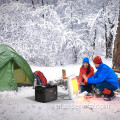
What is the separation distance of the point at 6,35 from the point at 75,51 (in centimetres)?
533

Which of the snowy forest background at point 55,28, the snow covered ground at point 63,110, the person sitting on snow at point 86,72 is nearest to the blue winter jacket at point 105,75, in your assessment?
the snow covered ground at point 63,110

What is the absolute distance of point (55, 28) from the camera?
12.7 m

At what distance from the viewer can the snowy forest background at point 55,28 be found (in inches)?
510

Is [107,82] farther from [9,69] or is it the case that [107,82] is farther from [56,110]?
[9,69]

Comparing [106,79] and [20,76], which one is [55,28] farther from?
[106,79]

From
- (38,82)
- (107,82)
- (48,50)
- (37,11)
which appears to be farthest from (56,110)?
(37,11)

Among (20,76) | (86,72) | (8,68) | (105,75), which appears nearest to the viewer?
(105,75)

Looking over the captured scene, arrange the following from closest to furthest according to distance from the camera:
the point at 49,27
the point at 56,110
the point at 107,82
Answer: the point at 56,110 < the point at 107,82 < the point at 49,27

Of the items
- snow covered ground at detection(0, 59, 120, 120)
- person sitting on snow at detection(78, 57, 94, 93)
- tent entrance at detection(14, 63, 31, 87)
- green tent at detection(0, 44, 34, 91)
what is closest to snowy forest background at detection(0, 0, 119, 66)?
tent entrance at detection(14, 63, 31, 87)

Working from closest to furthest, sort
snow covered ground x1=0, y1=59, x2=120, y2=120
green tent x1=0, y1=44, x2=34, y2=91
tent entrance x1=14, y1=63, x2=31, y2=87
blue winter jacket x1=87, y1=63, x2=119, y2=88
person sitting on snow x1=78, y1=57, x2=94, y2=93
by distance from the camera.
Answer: snow covered ground x1=0, y1=59, x2=120, y2=120, blue winter jacket x1=87, y1=63, x2=119, y2=88, person sitting on snow x1=78, y1=57, x2=94, y2=93, green tent x1=0, y1=44, x2=34, y2=91, tent entrance x1=14, y1=63, x2=31, y2=87

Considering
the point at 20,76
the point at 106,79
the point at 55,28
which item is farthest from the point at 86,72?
the point at 55,28

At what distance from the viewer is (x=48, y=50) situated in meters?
13.0

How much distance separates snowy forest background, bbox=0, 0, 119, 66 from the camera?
12953mm

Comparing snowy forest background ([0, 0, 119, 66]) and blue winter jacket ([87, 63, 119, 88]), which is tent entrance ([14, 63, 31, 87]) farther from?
snowy forest background ([0, 0, 119, 66])
